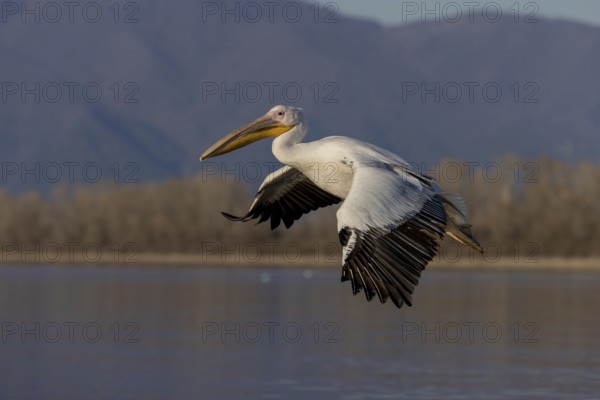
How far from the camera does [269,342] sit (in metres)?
19.2

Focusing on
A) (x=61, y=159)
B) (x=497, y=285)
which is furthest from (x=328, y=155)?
(x=61, y=159)

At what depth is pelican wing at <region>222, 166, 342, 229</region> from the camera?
9.43 m

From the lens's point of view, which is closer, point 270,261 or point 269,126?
point 269,126

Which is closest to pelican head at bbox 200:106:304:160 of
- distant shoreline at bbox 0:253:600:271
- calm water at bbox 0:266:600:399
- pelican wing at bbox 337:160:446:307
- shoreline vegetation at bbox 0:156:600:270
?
pelican wing at bbox 337:160:446:307

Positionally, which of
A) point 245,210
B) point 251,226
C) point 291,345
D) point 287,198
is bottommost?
point 251,226

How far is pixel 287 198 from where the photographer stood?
9508 mm

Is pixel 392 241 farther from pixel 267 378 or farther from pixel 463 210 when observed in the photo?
pixel 267 378

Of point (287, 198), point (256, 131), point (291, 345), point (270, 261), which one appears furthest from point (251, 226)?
point (256, 131)

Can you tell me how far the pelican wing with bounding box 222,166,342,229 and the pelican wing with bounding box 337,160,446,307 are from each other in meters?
1.22

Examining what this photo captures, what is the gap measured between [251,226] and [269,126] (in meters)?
54.5

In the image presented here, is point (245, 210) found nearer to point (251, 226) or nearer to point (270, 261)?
point (251, 226)

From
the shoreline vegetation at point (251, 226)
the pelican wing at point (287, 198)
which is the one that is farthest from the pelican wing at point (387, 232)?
the shoreline vegetation at point (251, 226)

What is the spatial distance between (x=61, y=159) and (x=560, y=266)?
5062 inches

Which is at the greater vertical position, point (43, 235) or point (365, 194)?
point (365, 194)
